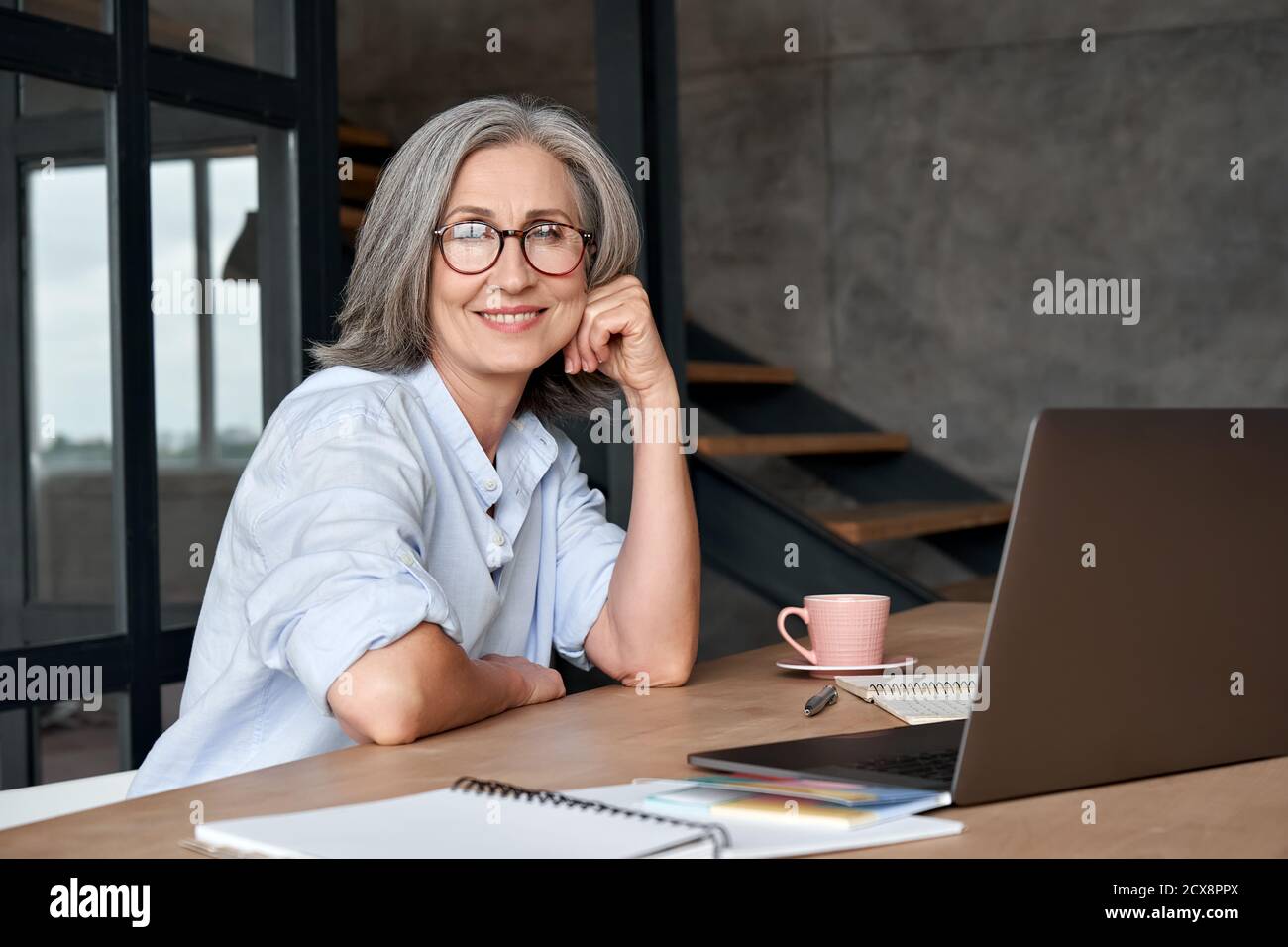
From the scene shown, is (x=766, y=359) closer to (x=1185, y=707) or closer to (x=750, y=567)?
(x=750, y=567)

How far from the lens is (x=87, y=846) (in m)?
0.90

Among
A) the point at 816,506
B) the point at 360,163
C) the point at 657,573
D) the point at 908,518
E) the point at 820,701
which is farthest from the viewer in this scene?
the point at 816,506

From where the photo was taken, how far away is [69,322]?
9.07 feet

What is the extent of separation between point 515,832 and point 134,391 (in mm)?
1548

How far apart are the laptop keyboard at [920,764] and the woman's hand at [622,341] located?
2.62 ft

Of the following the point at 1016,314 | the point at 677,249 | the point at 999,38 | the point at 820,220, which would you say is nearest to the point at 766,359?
the point at 820,220

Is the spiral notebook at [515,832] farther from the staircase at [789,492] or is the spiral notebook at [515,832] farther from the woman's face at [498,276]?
the staircase at [789,492]

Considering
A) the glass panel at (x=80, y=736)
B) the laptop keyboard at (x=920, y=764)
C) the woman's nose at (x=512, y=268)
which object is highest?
the woman's nose at (x=512, y=268)

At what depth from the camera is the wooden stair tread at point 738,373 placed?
3.92m

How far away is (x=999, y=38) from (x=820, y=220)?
0.78 meters

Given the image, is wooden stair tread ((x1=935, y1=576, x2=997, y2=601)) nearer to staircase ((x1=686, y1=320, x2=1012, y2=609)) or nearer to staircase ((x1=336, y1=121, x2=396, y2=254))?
staircase ((x1=686, y1=320, x2=1012, y2=609))

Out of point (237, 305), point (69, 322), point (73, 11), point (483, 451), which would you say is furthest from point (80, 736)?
point (483, 451)

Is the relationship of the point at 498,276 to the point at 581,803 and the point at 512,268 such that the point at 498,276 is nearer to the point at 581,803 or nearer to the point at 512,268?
the point at 512,268
